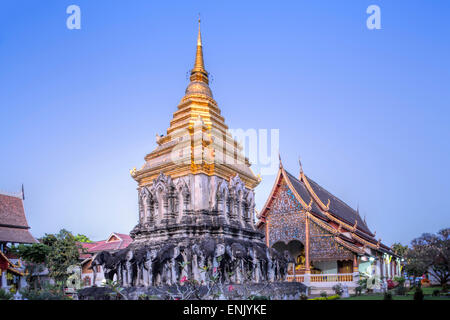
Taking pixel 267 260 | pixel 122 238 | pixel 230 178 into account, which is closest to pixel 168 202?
pixel 230 178

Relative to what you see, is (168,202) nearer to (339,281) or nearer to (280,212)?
(280,212)

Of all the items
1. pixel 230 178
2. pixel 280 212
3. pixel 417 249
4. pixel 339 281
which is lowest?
pixel 339 281

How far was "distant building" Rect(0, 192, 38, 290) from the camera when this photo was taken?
834 inches

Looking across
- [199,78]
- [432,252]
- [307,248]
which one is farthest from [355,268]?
[199,78]

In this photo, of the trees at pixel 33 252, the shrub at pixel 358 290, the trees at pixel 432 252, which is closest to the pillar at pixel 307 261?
the shrub at pixel 358 290

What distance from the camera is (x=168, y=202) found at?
49.0 ft

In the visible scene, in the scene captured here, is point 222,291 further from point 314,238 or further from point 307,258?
point 314,238

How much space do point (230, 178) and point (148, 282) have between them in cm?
533

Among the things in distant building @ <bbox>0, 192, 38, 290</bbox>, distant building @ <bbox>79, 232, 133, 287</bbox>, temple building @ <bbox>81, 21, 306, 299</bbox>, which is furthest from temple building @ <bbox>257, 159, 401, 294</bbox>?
distant building @ <bbox>0, 192, 38, 290</bbox>

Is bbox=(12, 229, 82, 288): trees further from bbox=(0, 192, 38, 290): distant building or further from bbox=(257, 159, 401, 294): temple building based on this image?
bbox=(257, 159, 401, 294): temple building

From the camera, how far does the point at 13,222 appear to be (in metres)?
24.8

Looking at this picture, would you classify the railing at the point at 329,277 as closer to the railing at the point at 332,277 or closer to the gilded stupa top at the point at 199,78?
the railing at the point at 332,277
